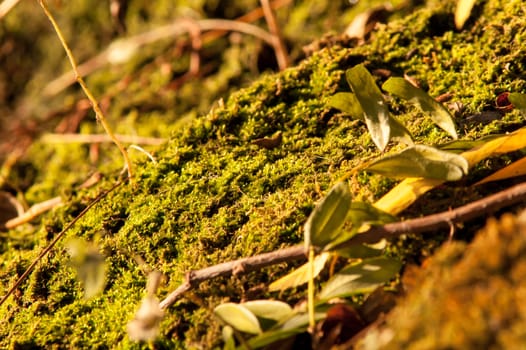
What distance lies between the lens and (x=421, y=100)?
4.77ft

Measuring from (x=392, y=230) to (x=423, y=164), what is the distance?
6.8 inches

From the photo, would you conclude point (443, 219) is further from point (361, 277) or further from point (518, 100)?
point (518, 100)

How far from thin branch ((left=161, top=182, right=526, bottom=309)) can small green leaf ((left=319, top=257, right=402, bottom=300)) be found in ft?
0.17

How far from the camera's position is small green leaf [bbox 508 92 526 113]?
1418 mm

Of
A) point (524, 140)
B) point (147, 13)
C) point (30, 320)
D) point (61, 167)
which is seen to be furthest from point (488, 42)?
point (147, 13)

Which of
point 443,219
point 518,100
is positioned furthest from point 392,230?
point 518,100

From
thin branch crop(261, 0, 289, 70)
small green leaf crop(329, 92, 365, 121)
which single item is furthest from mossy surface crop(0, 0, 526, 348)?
thin branch crop(261, 0, 289, 70)

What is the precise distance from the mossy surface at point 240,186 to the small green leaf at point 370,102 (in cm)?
11

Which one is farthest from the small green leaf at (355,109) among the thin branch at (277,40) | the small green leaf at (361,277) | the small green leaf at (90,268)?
the thin branch at (277,40)

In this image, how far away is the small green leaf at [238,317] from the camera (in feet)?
3.69

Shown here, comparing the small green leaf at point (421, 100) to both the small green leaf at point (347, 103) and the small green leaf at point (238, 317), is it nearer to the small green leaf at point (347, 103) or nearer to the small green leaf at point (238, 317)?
the small green leaf at point (347, 103)

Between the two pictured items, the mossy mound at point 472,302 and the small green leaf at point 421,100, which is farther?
the small green leaf at point 421,100

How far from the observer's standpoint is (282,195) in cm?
152

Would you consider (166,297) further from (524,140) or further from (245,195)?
(524,140)
